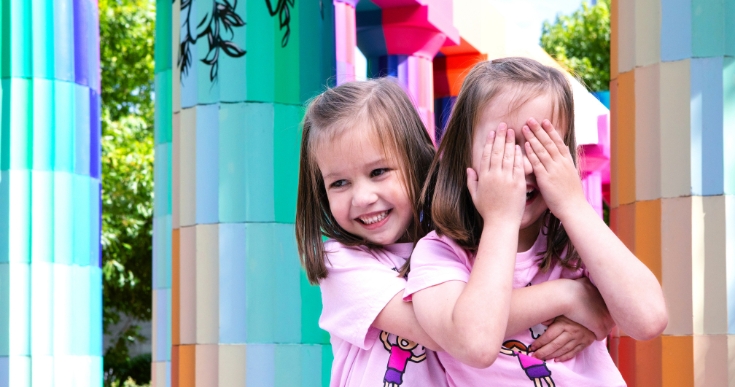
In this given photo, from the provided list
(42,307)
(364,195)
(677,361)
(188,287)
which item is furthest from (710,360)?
(42,307)

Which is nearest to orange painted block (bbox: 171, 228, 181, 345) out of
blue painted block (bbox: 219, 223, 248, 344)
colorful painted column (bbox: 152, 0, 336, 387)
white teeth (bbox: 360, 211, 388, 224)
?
colorful painted column (bbox: 152, 0, 336, 387)

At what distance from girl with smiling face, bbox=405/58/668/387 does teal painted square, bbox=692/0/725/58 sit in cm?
168

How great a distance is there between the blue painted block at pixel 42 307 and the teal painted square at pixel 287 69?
2.09m

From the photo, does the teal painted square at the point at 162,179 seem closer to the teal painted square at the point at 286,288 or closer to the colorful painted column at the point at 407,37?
the colorful painted column at the point at 407,37

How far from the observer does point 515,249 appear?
1778 mm

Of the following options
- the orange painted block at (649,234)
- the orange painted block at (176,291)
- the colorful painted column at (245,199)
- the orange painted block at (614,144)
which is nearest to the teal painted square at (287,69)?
the colorful painted column at (245,199)

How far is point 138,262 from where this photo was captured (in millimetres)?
15398

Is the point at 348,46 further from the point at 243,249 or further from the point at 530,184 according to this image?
the point at 530,184

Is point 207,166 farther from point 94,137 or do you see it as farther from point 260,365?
point 94,137

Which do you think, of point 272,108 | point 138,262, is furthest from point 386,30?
point 138,262

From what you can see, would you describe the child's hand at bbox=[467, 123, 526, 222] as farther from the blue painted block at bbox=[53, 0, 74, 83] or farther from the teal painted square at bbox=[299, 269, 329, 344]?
the blue painted block at bbox=[53, 0, 74, 83]

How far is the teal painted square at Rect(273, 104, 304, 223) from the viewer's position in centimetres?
414

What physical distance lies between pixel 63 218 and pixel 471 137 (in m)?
4.12

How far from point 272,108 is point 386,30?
344 centimetres
